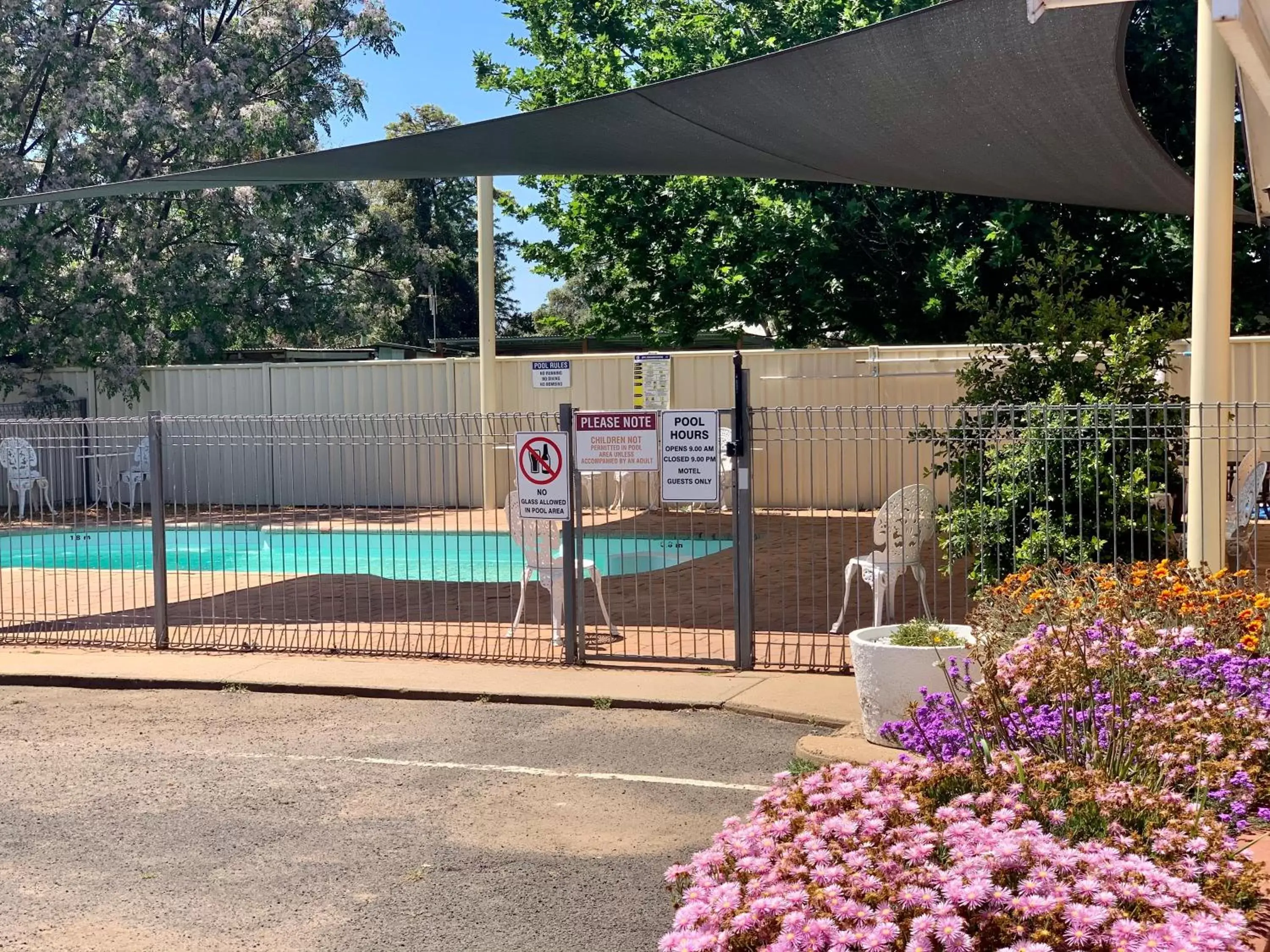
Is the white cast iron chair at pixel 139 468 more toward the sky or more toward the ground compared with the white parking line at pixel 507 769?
more toward the sky

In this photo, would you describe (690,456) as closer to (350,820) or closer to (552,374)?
(350,820)

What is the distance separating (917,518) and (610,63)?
1785 cm

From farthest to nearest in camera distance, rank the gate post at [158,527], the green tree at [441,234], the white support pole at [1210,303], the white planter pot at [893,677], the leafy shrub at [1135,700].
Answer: the green tree at [441,234] < the gate post at [158,527] < the white support pole at [1210,303] < the white planter pot at [893,677] < the leafy shrub at [1135,700]

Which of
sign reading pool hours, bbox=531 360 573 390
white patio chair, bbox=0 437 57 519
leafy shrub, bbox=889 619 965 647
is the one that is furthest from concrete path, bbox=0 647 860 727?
sign reading pool hours, bbox=531 360 573 390

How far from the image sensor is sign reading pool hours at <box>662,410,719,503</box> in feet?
29.7

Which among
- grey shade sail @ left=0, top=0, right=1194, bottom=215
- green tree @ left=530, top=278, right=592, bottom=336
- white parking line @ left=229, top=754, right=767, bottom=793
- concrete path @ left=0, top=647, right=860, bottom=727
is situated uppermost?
green tree @ left=530, top=278, right=592, bottom=336

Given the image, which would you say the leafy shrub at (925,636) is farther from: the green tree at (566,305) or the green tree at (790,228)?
the green tree at (566,305)

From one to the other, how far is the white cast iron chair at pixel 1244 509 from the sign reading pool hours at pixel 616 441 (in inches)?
175

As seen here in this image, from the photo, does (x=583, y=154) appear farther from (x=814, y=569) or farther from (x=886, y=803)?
(x=886, y=803)

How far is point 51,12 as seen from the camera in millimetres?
22500

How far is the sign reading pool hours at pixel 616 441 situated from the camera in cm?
930

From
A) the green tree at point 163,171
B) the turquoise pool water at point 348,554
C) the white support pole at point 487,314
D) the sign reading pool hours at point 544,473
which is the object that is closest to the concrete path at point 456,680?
the sign reading pool hours at point 544,473

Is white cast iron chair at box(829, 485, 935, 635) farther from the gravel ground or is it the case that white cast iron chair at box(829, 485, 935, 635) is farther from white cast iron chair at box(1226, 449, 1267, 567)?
white cast iron chair at box(1226, 449, 1267, 567)

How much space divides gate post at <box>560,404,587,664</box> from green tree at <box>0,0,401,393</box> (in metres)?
14.9
